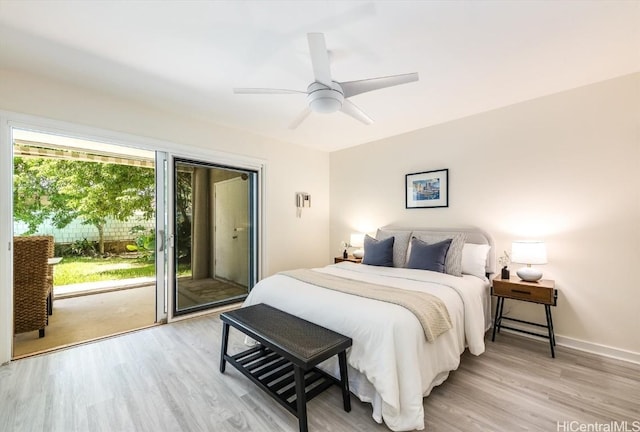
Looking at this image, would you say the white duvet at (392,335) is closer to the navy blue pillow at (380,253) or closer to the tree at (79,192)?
the navy blue pillow at (380,253)

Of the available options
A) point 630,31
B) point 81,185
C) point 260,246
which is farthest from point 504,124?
point 81,185

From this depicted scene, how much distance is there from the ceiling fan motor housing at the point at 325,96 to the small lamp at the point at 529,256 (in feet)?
7.44

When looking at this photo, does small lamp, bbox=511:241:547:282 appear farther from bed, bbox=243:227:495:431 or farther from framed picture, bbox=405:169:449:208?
framed picture, bbox=405:169:449:208

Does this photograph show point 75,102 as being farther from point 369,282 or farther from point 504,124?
point 504,124

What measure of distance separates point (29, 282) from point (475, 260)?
4.61 metres

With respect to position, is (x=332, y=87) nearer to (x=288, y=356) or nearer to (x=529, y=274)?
(x=288, y=356)

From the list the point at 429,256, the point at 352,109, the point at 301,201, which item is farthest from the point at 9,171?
the point at 429,256

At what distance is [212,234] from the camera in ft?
13.3

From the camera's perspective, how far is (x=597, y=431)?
163 cm

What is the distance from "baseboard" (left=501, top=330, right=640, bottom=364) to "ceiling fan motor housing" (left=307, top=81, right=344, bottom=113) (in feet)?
10.3

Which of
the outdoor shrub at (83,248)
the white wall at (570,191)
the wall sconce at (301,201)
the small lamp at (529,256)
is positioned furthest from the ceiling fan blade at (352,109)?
the outdoor shrub at (83,248)

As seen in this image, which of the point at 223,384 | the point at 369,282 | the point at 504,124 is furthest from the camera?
the point at 504,124

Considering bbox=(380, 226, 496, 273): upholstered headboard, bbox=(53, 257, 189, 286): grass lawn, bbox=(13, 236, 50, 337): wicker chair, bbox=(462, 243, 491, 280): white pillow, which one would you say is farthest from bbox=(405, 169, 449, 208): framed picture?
bbox=(53, 257, 189, 286): grass lawn

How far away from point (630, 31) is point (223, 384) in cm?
389
